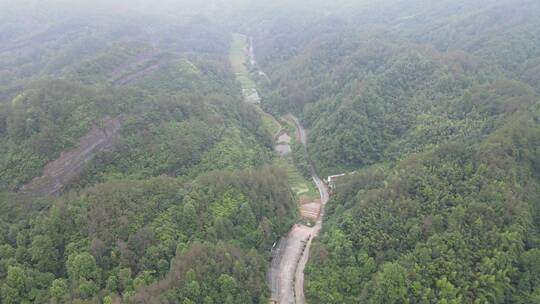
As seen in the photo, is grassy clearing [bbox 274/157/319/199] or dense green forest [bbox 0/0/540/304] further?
grassy clearing [bbox 274/157/319/199]

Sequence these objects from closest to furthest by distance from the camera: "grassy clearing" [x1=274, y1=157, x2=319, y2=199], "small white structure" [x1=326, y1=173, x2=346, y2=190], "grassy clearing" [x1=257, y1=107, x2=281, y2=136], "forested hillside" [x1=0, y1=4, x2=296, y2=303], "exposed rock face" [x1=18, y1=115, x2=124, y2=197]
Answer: "forested hillside" [x1=0, y1=4, x2=296, y2=303], "exposed rock face" [x1=18, y1=115, x2=124, y2=197], "small white structure" [x1=326, y1=173, x2=346, y2=190], "grassy clearing" [x1=274, y1=157, x2=319, y2=199], "grassy clearing" [x1=257, y1=107, x2=281, y2=136]

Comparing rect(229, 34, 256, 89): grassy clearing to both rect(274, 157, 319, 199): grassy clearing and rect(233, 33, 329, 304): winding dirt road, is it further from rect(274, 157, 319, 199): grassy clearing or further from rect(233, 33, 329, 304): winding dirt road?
rect(233, 33, 329, 304): winding dirt road

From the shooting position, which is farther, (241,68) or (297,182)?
(241,68)

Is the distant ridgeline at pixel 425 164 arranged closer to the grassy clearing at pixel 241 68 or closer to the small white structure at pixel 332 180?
the small white structure at pixel 332 180

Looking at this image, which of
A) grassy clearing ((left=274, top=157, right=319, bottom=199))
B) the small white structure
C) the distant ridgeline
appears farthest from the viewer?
grassy clearing ((left=274, top=157, right=319, bottom=199))

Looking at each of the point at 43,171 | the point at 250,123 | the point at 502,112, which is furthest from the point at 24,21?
the point at 502,112

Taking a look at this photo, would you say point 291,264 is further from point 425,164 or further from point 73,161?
point 73,161

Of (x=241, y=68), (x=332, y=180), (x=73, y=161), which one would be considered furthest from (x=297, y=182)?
(x=241, y=68)

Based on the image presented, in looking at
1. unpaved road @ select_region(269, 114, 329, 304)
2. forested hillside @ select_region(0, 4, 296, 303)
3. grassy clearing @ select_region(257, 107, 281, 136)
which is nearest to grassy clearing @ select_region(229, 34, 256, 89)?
grassy clearing @ select_region(257, 107, 281, 136)
